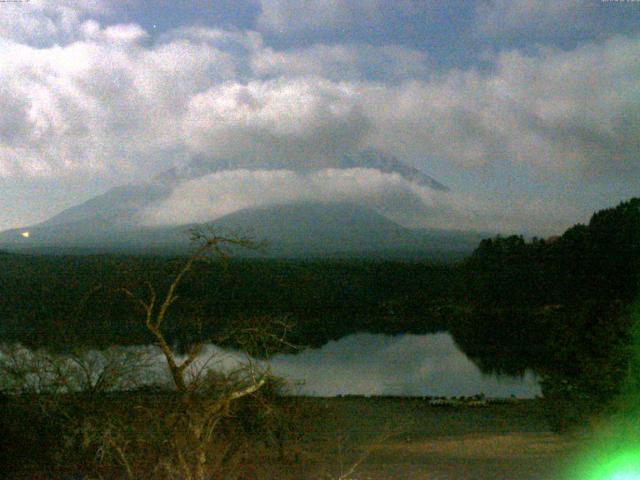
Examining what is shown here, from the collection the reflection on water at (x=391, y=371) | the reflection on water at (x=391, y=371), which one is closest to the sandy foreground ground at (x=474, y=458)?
the reflection on water at (x=391, y=371)

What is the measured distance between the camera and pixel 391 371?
2261 centimetres

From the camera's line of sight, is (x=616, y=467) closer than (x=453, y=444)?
Yes

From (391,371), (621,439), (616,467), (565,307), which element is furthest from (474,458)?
(391,371)

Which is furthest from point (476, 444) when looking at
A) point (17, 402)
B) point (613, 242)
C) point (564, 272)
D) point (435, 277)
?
point (435, 277)

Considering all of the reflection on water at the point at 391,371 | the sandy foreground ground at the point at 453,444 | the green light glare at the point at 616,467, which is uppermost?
the green light glare at the point at 616,467

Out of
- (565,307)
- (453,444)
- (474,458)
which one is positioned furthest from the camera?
(565,307)

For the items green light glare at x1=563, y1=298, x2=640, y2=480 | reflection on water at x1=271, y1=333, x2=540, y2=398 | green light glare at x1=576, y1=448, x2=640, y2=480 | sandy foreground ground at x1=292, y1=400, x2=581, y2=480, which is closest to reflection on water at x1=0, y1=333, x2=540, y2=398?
reflection on water at x1=271, y1=333, x2=540, y2=398

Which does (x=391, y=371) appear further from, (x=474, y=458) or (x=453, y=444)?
(x=474, y=458)

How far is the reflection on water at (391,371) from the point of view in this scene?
1909 cm

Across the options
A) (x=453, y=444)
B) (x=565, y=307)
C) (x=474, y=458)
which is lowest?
(x=453, y=444)

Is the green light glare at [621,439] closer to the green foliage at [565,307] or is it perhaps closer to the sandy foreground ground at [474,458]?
the green foliage at [565,307]

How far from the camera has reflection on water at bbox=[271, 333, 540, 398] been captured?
19.1 meters

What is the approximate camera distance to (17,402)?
784cm

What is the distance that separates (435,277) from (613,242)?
24.1 meters
